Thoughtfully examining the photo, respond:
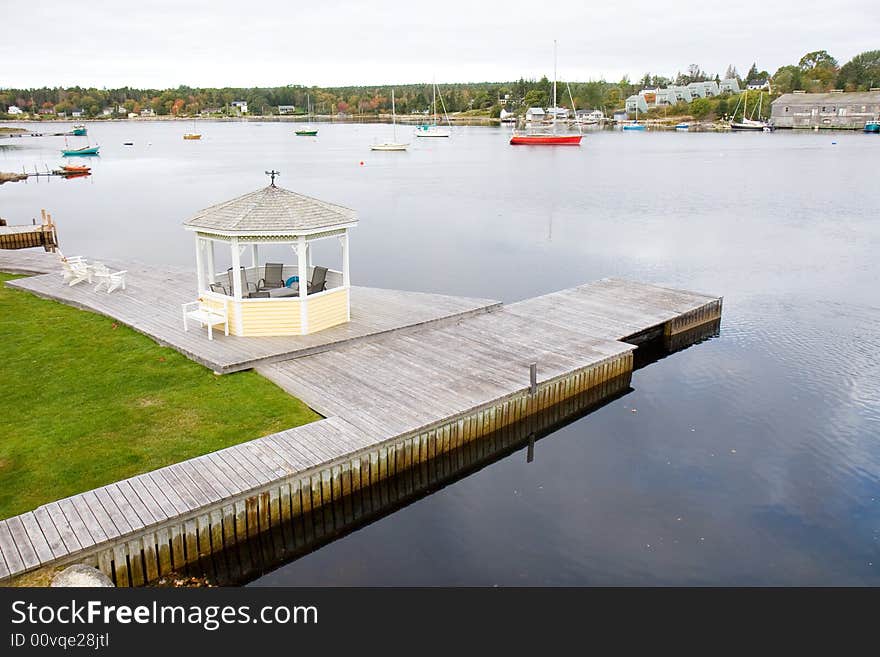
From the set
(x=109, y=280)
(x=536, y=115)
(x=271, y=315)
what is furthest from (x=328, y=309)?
(x=536, y=115)

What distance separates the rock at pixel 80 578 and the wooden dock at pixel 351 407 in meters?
0.18

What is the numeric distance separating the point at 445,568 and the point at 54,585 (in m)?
4.62

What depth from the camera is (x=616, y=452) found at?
41.7ft

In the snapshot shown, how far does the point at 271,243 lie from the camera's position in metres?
13.7

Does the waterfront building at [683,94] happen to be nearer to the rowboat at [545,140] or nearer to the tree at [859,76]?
the tree at [859,76]

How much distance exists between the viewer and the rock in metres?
7.09

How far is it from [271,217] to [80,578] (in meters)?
8.13

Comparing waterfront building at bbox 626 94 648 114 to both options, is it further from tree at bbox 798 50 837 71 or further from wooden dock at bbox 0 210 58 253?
wooden dock at bbox 0 210 58 253

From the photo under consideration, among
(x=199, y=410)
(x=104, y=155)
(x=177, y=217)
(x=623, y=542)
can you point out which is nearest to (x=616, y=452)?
(x=623, y=542)

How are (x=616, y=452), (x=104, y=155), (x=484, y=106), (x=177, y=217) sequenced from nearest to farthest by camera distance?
1. (x=616, y=452)
2. (x=177, y=217)
3. (x=104, y=155)
4. (x=484, y=106)

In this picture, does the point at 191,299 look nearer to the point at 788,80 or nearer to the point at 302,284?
the point at 302,284

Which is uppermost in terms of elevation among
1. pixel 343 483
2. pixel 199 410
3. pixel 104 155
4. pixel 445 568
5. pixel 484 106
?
pixel 484 106

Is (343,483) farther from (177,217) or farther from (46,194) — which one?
(46,194)

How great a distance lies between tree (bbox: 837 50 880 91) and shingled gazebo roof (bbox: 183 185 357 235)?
551 feet
